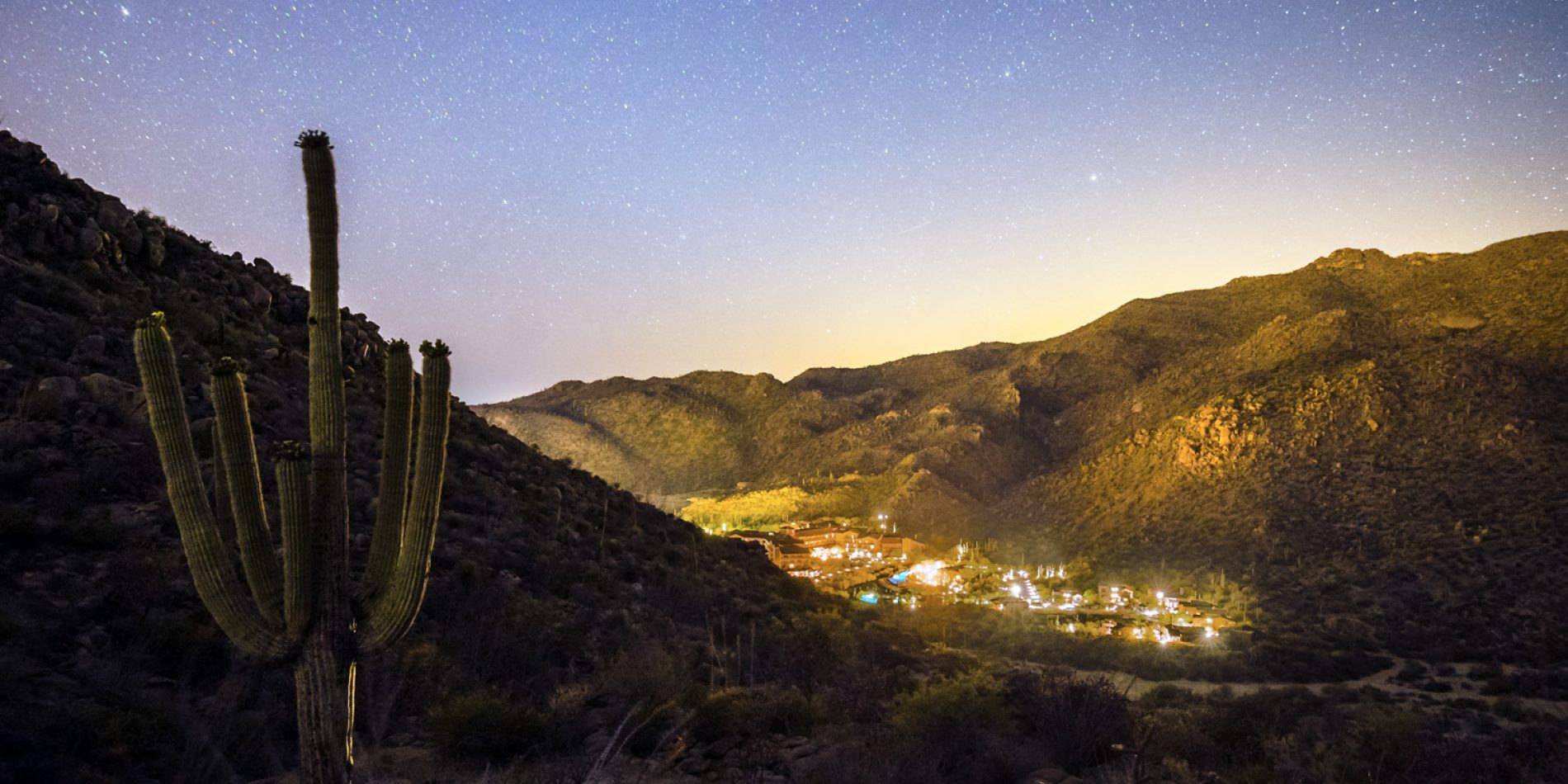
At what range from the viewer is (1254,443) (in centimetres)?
5100

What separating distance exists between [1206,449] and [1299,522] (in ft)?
32.0

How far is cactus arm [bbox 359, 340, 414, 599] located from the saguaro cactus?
0.02 metres

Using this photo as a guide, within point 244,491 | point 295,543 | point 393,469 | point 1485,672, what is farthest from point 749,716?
point 1485,672

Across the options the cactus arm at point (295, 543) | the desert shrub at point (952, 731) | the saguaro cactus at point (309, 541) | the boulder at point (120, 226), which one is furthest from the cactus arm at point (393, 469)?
the boulder at point (120, 226)

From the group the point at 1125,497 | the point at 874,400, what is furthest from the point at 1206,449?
the point at 874,400

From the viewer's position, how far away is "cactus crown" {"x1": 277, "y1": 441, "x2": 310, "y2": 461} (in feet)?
19.6

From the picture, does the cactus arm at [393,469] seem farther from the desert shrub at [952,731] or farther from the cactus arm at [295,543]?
the desert shrub at [952,731]

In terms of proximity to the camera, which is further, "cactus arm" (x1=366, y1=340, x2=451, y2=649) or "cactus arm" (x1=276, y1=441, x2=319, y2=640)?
"cactus arm" (x1=366, y1=340, x2=451, y2=649)

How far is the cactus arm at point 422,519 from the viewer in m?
6.41

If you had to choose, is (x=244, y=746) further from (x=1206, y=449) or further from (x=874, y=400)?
(x=874, y=400)

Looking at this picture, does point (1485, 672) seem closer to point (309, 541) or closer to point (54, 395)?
point (309, 541)

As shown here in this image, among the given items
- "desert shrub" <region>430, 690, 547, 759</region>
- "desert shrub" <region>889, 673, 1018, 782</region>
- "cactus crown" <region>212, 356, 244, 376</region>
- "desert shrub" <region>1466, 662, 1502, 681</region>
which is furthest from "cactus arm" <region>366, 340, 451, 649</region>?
"desert shrub" <region>1466, 662, 1502, 681</region>

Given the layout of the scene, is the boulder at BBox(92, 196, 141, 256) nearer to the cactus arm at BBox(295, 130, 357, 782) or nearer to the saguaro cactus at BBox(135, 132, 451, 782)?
the saguaro cactus at BBox(135, 132, 451, 782)

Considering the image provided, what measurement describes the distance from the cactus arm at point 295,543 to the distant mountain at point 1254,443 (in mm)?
40455
